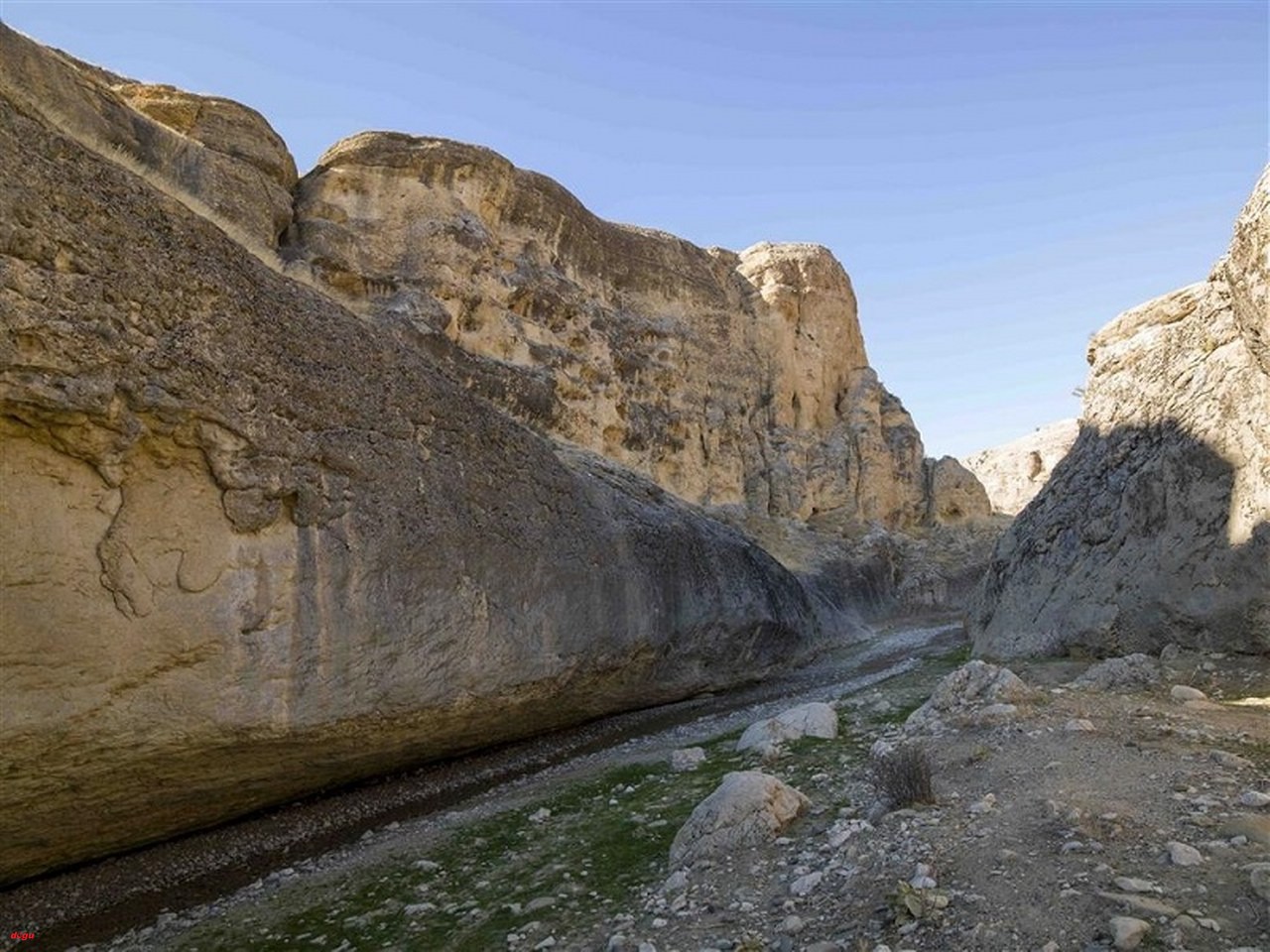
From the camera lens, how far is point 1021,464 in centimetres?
7225

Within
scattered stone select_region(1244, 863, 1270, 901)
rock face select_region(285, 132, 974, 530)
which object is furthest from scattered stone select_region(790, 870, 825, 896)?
rock face select_region(285, 132, 974, 530)

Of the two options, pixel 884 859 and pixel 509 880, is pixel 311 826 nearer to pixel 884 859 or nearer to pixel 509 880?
pixel 509 880

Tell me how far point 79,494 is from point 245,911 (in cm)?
487

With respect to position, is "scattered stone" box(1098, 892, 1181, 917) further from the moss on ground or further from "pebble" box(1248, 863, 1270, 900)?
the moss on ground

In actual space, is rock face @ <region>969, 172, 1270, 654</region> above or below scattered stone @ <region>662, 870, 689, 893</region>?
above

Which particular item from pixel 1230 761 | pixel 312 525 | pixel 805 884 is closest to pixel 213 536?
pixel 312 525

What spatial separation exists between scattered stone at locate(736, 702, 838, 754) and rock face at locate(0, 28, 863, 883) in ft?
14.8

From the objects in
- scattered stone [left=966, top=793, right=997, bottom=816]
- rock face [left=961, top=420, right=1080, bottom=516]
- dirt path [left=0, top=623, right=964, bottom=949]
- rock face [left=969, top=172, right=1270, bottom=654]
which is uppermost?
rock face [left=961, top=420, right=1080, bottom=516]

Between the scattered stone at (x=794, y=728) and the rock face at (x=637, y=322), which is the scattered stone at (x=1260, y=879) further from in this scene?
the rock face at (x=637, y=322)

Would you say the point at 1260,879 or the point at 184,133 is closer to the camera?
the point at 1260,879

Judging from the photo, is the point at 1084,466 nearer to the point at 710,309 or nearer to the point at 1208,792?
the point at 1208,792

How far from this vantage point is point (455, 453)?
12.6 m

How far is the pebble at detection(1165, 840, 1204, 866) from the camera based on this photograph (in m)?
4.30

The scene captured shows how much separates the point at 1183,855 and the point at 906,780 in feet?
6.69
